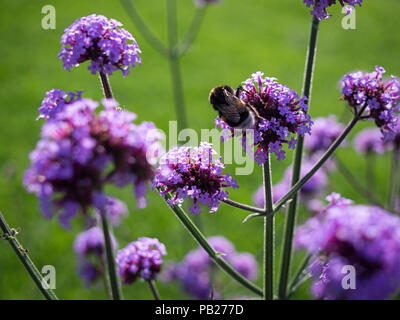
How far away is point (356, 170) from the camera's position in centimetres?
957

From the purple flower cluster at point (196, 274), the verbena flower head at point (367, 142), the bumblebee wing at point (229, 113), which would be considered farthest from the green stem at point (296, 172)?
the verbena flower head at point (367, 142)

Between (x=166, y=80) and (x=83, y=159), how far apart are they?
12002mm

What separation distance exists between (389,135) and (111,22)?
1786mm

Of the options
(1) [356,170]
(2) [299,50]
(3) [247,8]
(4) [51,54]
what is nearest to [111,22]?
(1) [356,170]

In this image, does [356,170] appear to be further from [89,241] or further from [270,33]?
[270,33]

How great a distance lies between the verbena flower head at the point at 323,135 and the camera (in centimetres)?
448

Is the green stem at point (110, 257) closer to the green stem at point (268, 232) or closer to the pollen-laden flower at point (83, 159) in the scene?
the pollen-laden flower at point (83, 159)

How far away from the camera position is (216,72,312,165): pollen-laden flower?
223 cm

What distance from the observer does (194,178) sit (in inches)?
85.4

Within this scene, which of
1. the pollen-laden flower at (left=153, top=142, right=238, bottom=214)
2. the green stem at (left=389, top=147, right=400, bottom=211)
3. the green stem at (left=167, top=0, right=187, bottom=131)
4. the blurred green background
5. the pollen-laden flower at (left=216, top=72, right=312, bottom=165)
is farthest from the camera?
the blurred green background

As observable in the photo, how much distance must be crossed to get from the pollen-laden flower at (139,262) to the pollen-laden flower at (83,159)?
1.05 m

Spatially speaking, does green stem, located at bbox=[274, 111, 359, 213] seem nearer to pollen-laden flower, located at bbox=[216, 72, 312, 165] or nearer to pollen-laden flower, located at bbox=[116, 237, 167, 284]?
pollen-laden flower, located at bbox=[216, 72, 312, 165]

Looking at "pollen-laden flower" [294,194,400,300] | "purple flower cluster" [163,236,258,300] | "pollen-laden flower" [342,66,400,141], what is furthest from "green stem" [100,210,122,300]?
"purple flower cluster" [163,236,258,300]

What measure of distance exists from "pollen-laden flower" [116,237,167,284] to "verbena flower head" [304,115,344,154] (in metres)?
2.58
